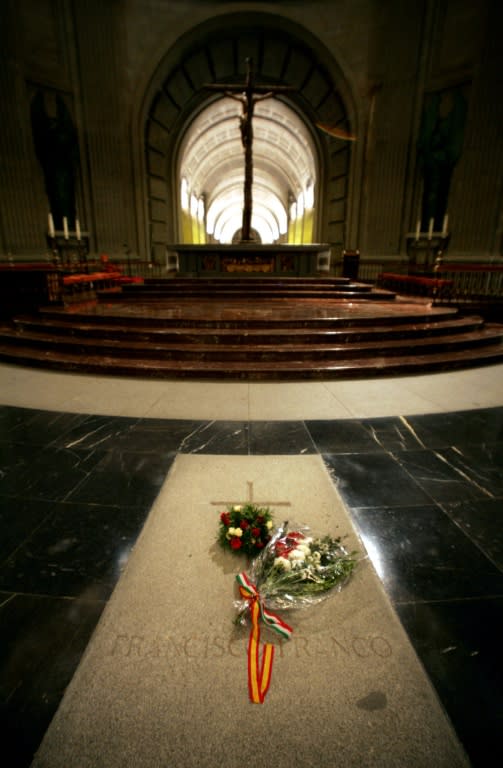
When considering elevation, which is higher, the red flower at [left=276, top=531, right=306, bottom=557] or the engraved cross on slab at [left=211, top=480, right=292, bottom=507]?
the red flower at [left=276, top=531, right=306, bottom=557]

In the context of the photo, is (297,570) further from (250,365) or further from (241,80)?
(241,80)

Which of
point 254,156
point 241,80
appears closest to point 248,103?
point 241,80

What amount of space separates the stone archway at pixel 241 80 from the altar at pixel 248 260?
5273 millimetres

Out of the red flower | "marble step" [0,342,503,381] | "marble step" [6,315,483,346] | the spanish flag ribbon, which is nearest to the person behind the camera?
the spanish flag ribbon

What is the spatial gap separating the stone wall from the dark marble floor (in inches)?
477

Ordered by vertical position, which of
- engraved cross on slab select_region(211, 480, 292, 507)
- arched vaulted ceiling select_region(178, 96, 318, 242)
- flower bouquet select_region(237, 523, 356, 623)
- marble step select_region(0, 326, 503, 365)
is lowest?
engraved cross on slab select_region(211, 480, 292, 507)

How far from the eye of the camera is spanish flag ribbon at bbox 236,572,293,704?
106 cm

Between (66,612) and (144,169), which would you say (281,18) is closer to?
(144,169)

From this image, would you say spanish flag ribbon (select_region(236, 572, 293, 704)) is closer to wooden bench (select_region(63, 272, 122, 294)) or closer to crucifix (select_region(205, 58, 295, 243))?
wooden bench (select_region(63, 272, 122, 294))

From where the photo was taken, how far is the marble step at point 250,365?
4.36 metres

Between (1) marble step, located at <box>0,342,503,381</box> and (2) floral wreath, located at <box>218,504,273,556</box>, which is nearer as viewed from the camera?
(2) floral wreath, located at <box>218,504,273,556</box>

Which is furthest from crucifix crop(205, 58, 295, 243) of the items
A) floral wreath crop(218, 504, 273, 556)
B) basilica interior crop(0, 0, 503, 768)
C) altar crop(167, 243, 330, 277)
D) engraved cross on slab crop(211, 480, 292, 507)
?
floral wreath crop(218, 504, 273, 556)

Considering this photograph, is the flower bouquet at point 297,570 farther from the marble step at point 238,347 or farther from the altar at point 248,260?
the altar at point 248,260

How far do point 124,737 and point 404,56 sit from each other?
685 inches
